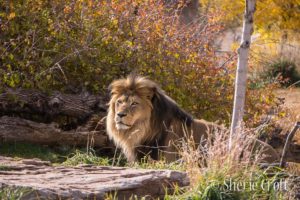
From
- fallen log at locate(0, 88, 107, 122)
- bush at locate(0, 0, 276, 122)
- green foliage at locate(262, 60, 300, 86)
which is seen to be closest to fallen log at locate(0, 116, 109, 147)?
fallen log at locate(0, 88, 107, 122)

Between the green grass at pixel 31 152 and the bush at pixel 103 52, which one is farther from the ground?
the bush at pixel 103 52

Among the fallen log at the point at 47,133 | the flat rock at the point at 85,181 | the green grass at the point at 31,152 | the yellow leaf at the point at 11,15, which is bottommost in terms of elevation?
the green grass at the point at 31,152

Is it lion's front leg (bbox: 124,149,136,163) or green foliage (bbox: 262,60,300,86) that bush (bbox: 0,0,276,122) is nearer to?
lion's front leg (bbox: 124,149,136,163)

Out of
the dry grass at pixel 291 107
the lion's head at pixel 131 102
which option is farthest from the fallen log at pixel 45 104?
the dry grass at pixel 291 107

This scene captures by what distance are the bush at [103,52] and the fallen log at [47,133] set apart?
0.59 m

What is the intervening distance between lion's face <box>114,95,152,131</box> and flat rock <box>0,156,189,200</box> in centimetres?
199

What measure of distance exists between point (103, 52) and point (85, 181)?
214 inches

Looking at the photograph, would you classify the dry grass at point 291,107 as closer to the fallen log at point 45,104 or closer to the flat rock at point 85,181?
the fallen log at point 45,104

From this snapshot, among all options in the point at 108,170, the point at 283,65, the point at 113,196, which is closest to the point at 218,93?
the point at 108,170

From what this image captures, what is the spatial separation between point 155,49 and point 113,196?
19.7ft

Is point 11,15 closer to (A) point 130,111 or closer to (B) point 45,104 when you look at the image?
(B) point 45,104

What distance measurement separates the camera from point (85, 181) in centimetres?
708

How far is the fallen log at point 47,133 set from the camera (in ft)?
37.3

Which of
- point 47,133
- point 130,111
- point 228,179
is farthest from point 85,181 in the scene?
point 47,133
